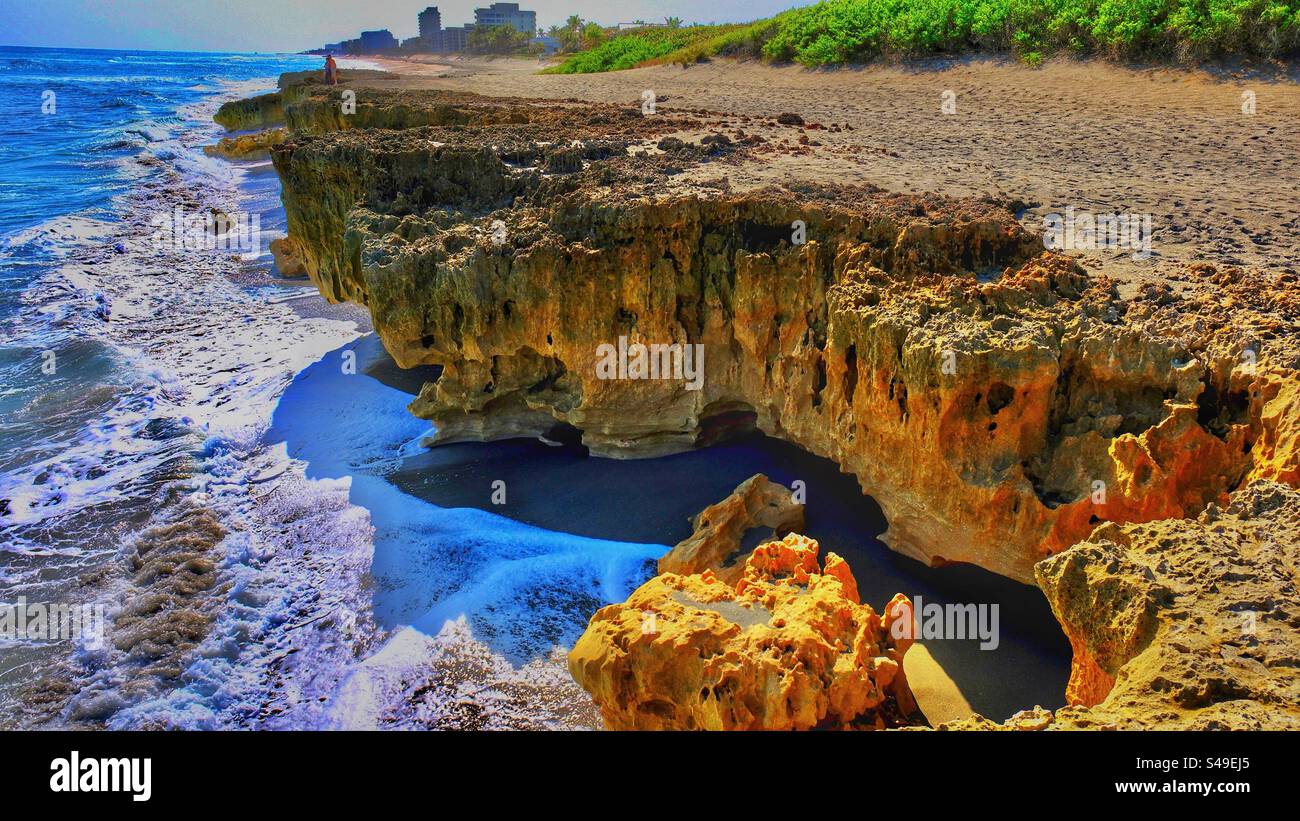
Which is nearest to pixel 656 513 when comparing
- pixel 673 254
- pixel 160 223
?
pixel 673 254

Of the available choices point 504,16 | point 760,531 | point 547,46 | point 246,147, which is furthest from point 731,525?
point 504,16

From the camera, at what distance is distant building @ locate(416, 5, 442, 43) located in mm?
119438

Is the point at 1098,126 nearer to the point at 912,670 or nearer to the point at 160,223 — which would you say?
the point at 912,670

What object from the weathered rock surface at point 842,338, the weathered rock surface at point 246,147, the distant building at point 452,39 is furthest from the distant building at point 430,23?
the weathered rock surface at point 842,338

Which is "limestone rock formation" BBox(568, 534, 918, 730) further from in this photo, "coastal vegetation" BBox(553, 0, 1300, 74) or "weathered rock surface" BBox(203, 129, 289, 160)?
"weathered rock surface" BBox(203, 129, 289, 160)

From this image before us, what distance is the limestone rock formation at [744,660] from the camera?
506 centimetres

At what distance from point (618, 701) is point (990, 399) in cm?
433

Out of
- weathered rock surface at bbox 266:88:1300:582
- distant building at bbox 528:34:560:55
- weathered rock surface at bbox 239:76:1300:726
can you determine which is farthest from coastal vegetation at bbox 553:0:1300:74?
distant building at bbox 528:34:560:55

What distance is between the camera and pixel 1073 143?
14203mm

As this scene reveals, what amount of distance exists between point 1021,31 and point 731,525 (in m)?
19.3

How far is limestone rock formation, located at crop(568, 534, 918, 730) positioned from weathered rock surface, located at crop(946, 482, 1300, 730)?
1.04m

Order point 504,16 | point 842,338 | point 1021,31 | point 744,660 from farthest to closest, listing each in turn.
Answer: point 504,16 < point 1021,31 < point 842,338 < point 744,660

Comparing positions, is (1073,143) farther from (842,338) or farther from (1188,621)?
(1188,621)

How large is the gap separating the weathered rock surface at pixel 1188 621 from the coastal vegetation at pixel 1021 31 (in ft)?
55.8
